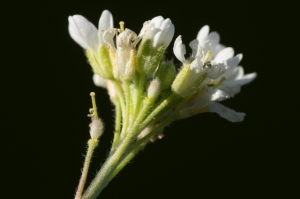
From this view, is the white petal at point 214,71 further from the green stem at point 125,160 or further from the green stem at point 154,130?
the green stem at point 125,160

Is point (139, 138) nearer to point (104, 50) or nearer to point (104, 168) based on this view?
point (104, 168)

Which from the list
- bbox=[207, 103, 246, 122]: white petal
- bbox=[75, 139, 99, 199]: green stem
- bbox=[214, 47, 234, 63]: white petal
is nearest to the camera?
bbox=[75, 139, 99, 199]: green stem

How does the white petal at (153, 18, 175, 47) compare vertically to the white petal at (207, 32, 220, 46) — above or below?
above

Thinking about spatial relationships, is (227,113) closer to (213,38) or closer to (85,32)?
(213,38)

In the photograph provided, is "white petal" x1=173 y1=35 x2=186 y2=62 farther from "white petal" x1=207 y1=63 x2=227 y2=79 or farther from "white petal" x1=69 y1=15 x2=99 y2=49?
"white petal" x1=69 y1=15 x2=99 y2=49

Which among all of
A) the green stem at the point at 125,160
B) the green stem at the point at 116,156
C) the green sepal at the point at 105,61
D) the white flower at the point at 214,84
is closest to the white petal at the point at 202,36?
the white flower at the point at 214,84

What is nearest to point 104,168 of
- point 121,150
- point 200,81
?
point 121,150

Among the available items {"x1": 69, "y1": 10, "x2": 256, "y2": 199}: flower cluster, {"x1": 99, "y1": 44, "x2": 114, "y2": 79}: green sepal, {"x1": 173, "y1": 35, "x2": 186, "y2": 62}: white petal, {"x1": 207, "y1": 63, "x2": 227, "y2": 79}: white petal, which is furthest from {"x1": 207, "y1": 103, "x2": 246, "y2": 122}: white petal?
{"x1": 99, "y1": 44, "x2": 114, "y2": 79}: green sepal

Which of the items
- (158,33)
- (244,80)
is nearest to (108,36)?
(158,33)

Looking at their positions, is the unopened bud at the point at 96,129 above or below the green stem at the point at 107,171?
above
